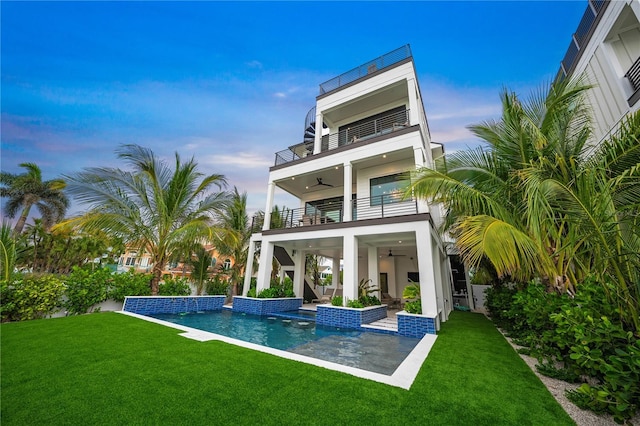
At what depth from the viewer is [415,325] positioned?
7164 mm

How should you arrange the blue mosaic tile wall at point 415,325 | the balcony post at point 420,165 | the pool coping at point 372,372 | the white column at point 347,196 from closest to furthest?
the pool coping at point 372,372 < the blue mosaic tile wall at point 415,325 < the balcony post at point 420,165 < the white column at point 347,196

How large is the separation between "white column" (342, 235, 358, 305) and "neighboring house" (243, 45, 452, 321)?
0.04 m

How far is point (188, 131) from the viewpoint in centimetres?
1703

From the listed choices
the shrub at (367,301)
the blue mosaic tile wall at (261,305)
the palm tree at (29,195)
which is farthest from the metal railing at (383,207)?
the palm tree at (29,195)

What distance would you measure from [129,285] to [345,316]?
808cm

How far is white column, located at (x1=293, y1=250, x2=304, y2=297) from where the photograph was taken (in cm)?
1374

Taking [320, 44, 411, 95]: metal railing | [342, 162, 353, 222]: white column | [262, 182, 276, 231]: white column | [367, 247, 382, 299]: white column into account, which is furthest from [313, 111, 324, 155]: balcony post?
[367, 247, 382, 299]: white column

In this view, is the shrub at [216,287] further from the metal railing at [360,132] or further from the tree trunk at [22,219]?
the tree trunk at [22,219]

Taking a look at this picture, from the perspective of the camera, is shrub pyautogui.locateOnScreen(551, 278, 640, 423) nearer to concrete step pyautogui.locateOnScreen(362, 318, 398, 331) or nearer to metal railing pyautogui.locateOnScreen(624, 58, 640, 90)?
concrete step pyautogui.locateOnScreen(362, 318, 398, 331)

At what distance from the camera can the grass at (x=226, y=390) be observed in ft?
7.48

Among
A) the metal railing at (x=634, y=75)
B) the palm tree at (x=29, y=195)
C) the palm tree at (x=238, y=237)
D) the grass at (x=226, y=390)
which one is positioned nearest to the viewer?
the grass at (x=226, y=390)

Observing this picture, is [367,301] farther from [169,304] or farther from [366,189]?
[169,304]

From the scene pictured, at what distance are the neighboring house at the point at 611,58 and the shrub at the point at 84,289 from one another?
1458 cm

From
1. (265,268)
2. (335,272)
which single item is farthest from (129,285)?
(335,272)
